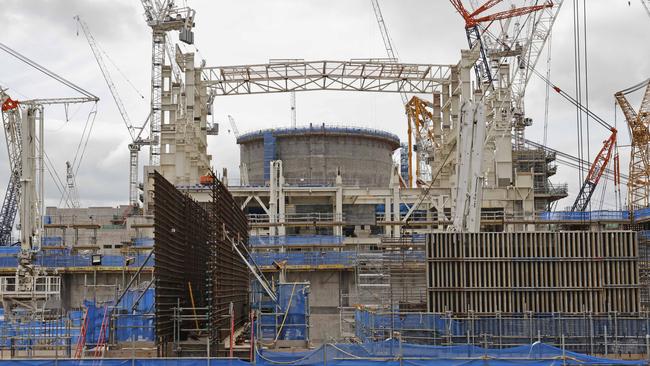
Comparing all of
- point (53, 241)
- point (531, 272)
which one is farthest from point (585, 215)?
point (53, 241)

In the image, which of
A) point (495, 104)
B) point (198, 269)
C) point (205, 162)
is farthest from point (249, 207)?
point (198, 269)

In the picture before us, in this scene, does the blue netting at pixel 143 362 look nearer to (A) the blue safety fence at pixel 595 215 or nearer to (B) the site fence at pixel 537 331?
(B) the site fence at pixel 537 331

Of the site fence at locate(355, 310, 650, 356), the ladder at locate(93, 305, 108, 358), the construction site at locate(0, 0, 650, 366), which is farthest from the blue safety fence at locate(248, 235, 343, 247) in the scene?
the site fence at locate(355, 310, 650, 356)

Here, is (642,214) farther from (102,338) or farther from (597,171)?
(102,338)

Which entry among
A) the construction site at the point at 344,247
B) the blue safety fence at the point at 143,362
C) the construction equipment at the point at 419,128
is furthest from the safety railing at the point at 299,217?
the blue safety fence at the point at 143,362

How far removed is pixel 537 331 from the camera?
31422 millimetres

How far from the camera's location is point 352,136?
87312 mm

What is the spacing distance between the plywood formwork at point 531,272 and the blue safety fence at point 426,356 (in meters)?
5.66

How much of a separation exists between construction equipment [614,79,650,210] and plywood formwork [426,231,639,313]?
49.7 m

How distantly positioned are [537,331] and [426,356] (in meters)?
6.78

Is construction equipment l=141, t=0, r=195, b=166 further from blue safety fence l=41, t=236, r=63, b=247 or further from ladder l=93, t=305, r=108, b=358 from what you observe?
ladder l=93, t=305, r=108, b=358

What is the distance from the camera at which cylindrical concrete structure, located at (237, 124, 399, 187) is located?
3356 inches

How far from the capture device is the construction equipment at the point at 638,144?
80875 millimetres

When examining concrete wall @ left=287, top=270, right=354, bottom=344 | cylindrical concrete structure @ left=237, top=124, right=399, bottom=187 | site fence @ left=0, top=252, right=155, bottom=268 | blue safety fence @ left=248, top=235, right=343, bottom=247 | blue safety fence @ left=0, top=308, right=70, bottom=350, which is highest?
cylindrical concrete structure @ left=237, top=124, right=399, bottom=187
